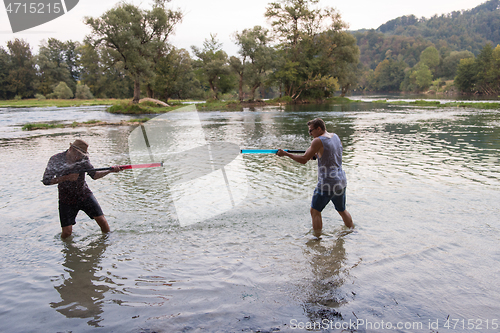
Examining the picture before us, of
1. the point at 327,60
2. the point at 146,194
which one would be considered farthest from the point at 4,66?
the point at 146,194

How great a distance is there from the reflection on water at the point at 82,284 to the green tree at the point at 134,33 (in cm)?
4854

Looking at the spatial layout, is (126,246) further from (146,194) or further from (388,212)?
(388,212)

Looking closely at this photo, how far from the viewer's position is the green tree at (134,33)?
46656 millimetres

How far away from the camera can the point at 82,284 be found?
4719 millimetres

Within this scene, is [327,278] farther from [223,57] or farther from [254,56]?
[223,57]

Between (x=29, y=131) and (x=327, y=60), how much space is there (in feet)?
192

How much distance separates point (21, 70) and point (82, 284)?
11119 cm

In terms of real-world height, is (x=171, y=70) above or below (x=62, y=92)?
above

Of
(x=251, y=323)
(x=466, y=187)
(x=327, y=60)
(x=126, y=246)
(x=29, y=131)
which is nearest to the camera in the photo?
(x=251, y=323)

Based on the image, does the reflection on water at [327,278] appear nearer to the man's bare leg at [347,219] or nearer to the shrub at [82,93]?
the man's bare leg at [347,219]

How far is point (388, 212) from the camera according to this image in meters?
7.43

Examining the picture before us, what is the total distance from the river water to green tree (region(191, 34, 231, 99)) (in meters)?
54.1

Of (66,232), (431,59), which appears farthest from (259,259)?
(431,59)

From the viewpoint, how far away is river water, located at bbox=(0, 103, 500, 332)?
3.94 metres
